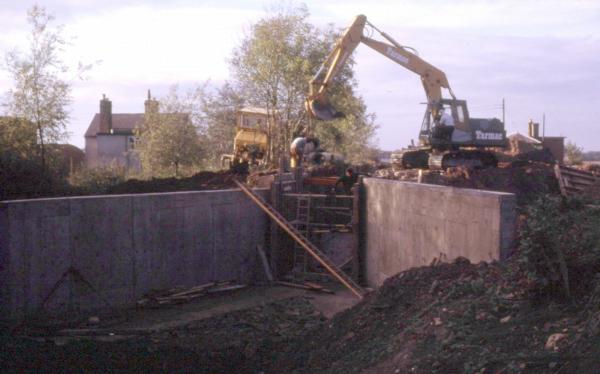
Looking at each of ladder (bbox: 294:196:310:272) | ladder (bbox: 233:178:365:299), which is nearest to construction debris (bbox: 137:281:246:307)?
ladder (bbox: 233:178:365:299)

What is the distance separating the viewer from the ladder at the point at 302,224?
19.2 m

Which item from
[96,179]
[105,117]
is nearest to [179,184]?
[96,179]

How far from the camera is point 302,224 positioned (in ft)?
63.4

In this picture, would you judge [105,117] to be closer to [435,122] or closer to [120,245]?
[435,122]

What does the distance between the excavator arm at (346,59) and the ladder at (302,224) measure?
523 cm

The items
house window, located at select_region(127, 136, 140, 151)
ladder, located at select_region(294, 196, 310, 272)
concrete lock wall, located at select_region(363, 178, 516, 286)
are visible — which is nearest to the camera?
concrete lock wall, located at select_region(363, 178, 516, 286)

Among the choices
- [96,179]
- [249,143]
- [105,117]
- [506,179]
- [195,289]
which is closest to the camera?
[195,289]

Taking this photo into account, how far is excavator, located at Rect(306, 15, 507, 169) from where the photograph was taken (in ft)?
83.4

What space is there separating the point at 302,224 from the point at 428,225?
641 centimetres

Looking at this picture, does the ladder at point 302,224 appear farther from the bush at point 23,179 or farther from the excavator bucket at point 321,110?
the bush at point 23,179

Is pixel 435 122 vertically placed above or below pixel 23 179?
above

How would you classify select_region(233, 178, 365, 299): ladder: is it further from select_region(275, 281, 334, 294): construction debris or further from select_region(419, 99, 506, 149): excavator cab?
select_region(419, 99, 506, 149): excavator cab

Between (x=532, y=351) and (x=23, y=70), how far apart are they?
69.1ft

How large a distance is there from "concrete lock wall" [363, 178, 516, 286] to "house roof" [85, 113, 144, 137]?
152ft
